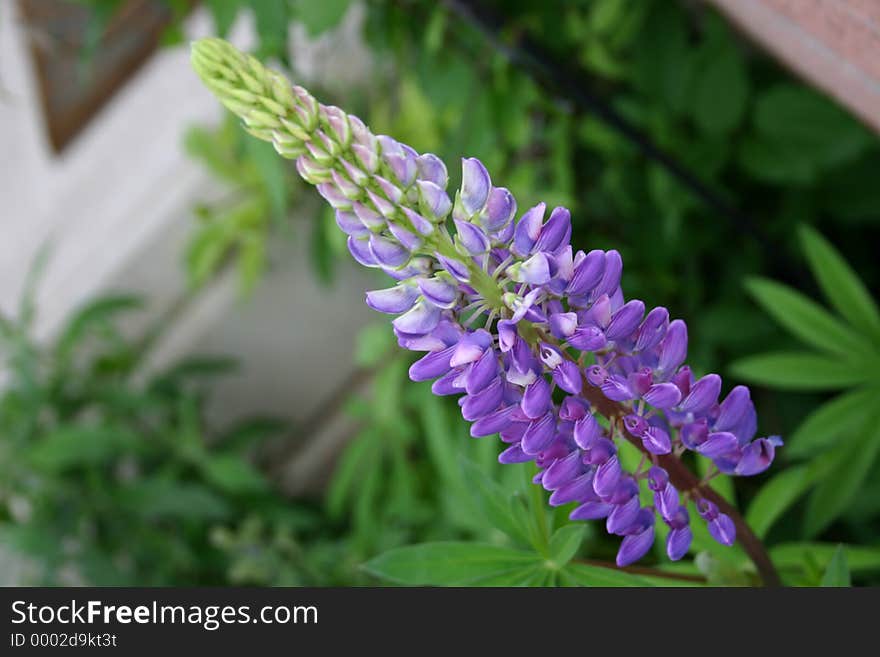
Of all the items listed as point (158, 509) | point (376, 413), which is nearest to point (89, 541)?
point (158, 509)

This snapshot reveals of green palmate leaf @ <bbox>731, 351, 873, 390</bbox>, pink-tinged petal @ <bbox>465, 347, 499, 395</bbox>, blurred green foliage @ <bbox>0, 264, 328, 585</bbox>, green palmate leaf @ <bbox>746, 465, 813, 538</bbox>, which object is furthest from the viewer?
blurred green foliage @ <bbox>0, 264, 328, 585</bbox>

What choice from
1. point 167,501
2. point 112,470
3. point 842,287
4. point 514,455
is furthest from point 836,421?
point 112,470

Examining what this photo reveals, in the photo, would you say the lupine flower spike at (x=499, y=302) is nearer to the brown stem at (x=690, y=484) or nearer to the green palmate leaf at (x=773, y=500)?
the brown stem at (x=690, y=484)

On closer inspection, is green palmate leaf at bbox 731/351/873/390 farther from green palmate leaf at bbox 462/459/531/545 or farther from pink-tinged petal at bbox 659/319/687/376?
pink-tinged petal at bbox 659/319/687/376

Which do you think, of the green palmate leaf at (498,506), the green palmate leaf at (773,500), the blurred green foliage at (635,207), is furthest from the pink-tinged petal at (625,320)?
the blurred green foliage at (635,207)

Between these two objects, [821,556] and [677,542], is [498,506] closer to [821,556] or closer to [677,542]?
[677,542]

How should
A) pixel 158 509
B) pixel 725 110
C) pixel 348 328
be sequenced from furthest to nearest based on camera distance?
1. pixel 348 328
2. pixel 158 509
3. pixel 725 110

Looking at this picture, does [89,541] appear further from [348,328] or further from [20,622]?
[20,622]

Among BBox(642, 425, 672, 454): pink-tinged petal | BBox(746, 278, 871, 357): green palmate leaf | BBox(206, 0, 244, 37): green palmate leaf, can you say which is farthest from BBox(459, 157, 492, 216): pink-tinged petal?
BBox(746, 278, 871, 357): green palmate leaf
